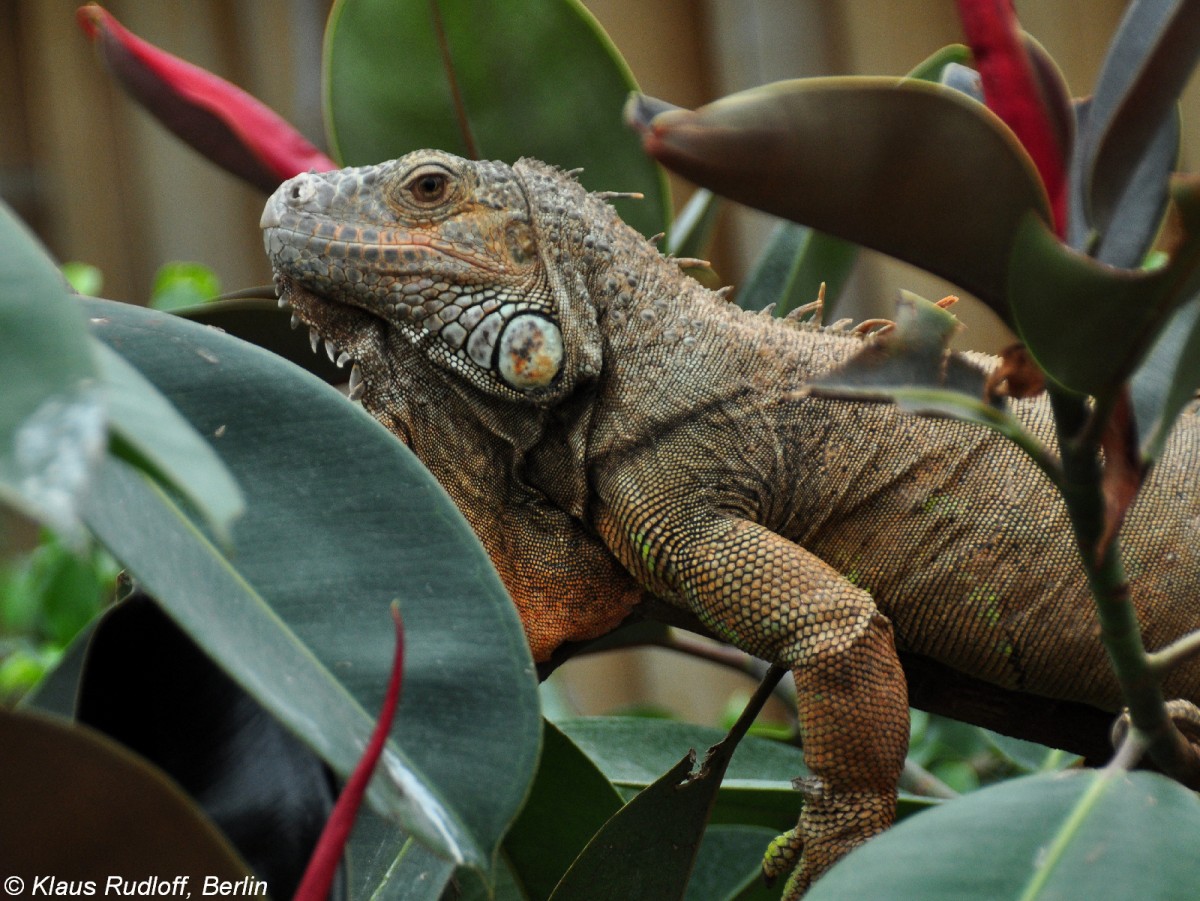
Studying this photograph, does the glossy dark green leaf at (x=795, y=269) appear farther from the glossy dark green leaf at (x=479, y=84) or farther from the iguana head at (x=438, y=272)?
the iguana head at (x=438, y=272)

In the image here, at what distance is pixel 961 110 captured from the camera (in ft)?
1.91

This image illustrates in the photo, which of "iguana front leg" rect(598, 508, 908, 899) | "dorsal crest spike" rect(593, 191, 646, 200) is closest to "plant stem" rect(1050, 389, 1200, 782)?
Result: "iguana front leg" rect(598, 508, 908, 899)

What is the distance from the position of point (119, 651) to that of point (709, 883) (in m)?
0.83

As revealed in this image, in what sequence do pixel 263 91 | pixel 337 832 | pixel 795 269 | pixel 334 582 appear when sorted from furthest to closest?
pixel 263 91, pixel 795 269, pixel 334 582, pixel 337 832

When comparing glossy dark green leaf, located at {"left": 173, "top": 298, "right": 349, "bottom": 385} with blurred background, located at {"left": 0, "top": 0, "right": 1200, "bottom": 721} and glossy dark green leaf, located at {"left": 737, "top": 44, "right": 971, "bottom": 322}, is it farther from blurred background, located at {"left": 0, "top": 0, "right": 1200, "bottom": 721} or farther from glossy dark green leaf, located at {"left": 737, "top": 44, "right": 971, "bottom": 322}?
blurred background, located at {"left": 0, "top": 0, "right": 1200, "bottom": 721}

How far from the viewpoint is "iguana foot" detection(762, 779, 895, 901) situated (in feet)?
3.78

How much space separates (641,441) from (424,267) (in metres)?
0.32

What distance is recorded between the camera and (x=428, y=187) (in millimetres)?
1387

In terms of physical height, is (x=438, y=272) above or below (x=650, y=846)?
above

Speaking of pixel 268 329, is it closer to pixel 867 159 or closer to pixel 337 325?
pixel 337 325

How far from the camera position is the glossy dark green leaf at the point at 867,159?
1.91ft

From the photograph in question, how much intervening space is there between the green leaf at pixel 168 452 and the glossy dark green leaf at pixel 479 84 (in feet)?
3.55

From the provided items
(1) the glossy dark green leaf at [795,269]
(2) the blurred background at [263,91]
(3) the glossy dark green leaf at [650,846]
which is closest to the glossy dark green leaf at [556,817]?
(3) the glossy dark green leaf at [650,846]

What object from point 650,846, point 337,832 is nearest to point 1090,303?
point 337,832
